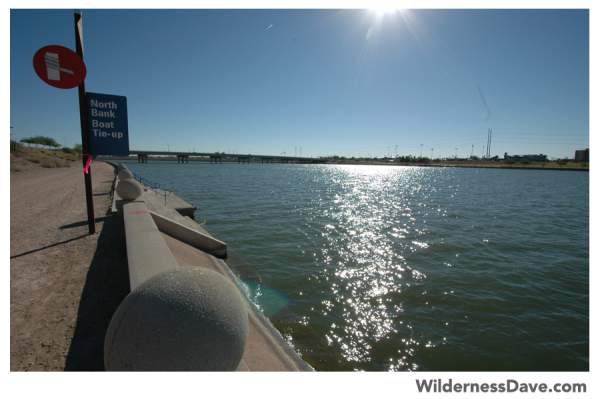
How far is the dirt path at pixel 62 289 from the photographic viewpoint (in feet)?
12.4

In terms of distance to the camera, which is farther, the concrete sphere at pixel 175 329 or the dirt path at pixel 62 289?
the dirt path at pixel 62 289

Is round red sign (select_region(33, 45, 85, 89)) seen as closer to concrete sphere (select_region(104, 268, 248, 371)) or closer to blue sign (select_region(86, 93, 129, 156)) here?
blue sign (select_region(86, 93, 129, 156))

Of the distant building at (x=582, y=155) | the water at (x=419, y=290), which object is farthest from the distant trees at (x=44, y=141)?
the distant building at (x=582, y=155)

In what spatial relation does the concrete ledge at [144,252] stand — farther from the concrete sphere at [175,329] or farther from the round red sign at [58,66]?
the round red sign at [58,66]

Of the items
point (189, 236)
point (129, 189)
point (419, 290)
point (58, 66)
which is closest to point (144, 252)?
point (58, 66)

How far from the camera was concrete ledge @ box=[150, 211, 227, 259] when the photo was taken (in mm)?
10133

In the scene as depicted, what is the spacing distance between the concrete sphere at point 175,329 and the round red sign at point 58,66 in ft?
20.4

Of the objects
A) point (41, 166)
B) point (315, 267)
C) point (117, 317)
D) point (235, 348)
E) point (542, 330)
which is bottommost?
point (542, 330)

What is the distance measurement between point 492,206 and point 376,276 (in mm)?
23269

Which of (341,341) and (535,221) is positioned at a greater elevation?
(535,221)

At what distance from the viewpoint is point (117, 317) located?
2.70 metres

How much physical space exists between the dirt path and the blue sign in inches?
102
